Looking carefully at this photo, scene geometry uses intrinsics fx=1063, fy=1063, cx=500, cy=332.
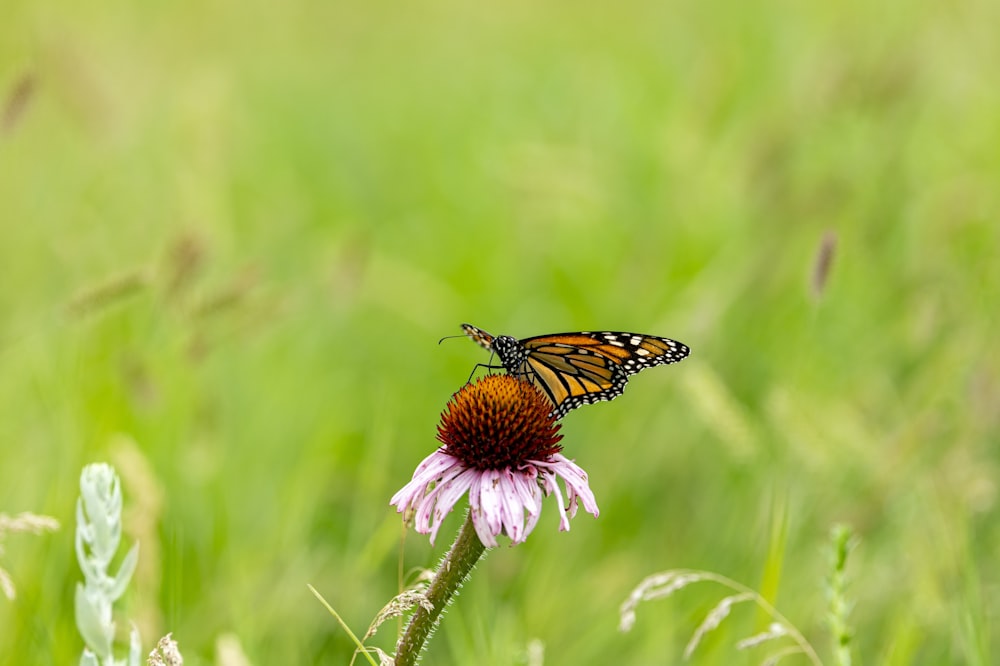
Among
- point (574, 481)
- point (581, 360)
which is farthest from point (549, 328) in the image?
point (574, 481)

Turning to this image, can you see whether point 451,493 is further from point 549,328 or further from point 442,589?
point 549,328

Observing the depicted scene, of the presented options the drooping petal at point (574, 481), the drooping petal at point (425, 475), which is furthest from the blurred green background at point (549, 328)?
the drooping petal at point (425, 475)

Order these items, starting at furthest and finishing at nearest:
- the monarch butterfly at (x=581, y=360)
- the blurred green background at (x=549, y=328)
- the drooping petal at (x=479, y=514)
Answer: the blurred green background at (x=549, y=328) → the monarch butterfly at (x=581, y=360) → the drooping petal at (x=479, y=514)

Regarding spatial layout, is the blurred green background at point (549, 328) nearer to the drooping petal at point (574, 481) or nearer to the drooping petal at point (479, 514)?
the drooping petal at point (574, 481)

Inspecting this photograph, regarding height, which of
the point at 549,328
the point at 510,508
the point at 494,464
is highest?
the point at 549,328

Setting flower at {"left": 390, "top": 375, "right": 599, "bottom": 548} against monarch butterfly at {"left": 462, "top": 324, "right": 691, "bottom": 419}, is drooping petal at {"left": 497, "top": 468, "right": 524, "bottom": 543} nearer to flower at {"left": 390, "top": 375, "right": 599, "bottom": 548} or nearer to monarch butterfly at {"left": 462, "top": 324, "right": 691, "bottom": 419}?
flower at {"left": 390, "top": 375, "right": 599, "bottom": 548}

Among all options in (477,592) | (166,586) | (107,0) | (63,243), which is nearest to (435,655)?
(477,592)
